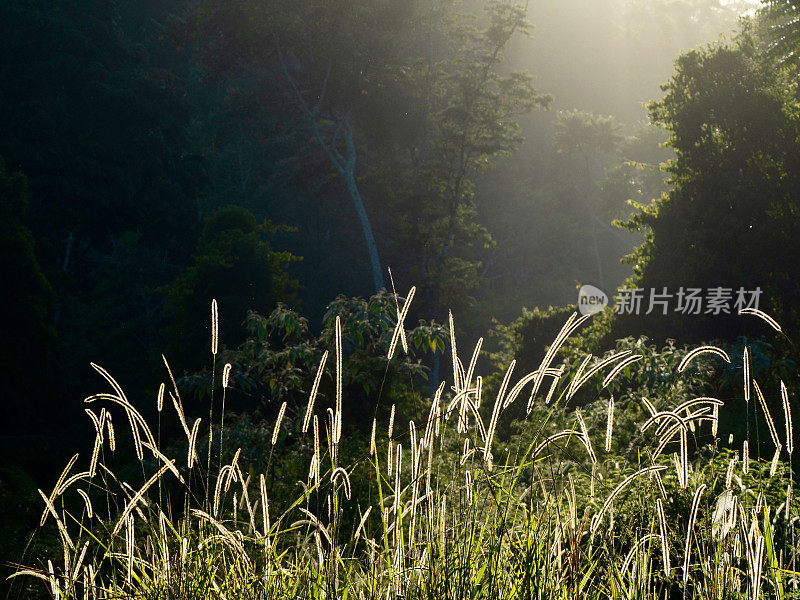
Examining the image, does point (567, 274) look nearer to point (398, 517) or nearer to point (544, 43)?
point (544, 43)

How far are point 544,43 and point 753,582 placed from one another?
132ft

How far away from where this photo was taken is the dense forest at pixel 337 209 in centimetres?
886

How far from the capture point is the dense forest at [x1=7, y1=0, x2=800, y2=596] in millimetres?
8859

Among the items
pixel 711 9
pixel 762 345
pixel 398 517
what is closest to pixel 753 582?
pixel 398 517

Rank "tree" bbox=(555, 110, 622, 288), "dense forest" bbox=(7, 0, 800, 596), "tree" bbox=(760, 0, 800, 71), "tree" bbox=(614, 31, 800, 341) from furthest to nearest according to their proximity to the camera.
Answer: "tree" bbox=(555, 110, 622, 288) < "tree" bbox=(760, 0, 800, 71) < "tree" bbox=(614, 31, 800, 341) < "dense forest" bbox=(7, 0, 800, 596)

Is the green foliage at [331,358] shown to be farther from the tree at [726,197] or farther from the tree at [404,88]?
the tree at [404,88]

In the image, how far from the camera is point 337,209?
2709cm

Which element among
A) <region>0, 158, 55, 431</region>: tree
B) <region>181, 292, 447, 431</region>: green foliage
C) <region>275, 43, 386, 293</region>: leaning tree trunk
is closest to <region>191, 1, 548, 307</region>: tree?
<region>275, 43, 386, 293</region>: leaning tree trunk

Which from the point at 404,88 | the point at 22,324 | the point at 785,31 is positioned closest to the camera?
the point at 22,324

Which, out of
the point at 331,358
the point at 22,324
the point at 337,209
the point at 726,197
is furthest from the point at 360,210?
the point at 331,358

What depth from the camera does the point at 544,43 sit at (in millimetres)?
38469

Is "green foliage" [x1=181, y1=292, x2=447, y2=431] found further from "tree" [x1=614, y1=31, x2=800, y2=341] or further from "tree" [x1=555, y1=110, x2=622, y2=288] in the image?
"tree" [x1=555, y1=110, x2=622, y2=288]

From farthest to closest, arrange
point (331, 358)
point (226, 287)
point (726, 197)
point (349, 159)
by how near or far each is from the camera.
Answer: point (349, 159) < point (226, 287) < point (726, 197) < point (331, 358)

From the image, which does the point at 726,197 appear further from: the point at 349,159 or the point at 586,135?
the point at 586,135
